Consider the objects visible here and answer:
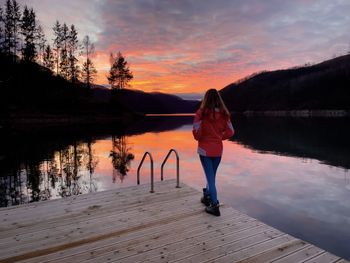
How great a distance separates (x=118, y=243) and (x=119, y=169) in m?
12.7

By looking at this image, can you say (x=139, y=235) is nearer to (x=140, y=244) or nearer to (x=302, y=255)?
(x=140, y=244)

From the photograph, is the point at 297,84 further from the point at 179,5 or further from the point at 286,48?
the point at 179,5

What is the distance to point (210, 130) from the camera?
534 centimetres

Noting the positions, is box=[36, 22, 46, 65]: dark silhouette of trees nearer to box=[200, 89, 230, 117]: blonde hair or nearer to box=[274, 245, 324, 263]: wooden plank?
box=[200, 89, 230, 117]: blonde hair

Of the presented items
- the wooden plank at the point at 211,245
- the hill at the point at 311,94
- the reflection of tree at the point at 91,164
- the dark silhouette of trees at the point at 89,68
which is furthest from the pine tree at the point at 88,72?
the hill at the point at 311,94

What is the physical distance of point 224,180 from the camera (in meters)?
13.7

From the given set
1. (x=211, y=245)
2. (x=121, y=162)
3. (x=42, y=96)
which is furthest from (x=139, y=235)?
(x=42, y=96)

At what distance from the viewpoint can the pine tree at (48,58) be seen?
6216 cm

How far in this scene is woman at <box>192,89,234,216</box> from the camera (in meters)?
5.15

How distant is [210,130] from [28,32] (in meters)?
62.7

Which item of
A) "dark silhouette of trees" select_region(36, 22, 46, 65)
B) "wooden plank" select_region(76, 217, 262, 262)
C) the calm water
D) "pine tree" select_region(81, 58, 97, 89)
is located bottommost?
the calm water

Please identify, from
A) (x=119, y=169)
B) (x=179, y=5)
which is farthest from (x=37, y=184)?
(x=179, y=5)

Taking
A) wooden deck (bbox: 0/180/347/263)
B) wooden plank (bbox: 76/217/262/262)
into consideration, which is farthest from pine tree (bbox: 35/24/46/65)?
wooden plank (bbox: 76/217/262/262)

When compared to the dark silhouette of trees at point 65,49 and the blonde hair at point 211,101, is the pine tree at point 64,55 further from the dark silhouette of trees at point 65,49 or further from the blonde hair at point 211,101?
the blonde hair at point 211,101
